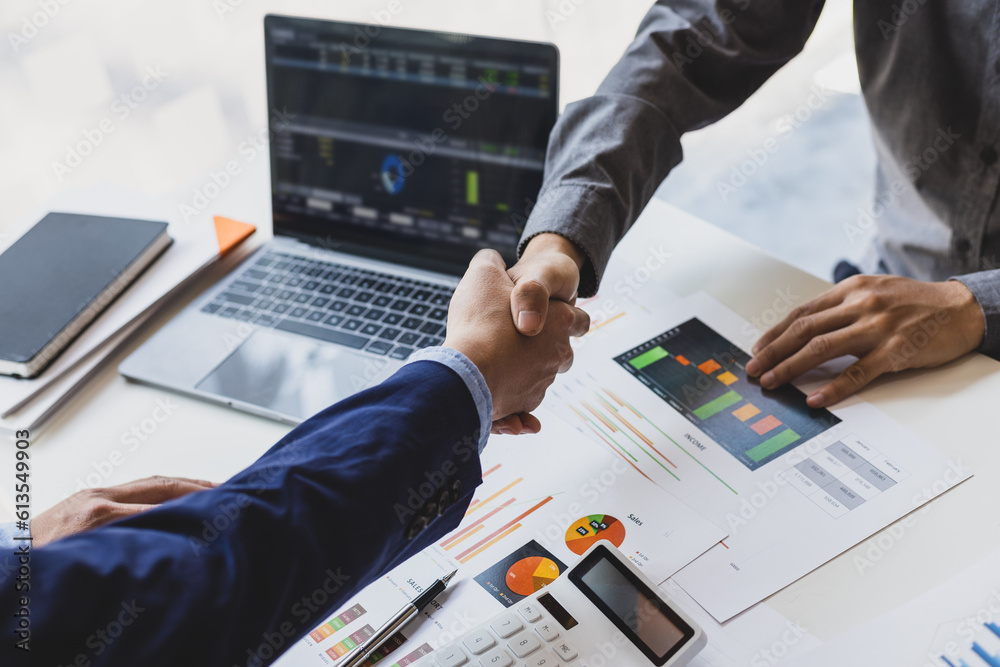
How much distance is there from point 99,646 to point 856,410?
2.51 ft

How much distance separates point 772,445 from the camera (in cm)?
84

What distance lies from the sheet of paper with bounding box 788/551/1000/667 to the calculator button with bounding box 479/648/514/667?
0.77 feet

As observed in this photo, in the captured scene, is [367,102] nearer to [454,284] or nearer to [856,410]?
[454,284]

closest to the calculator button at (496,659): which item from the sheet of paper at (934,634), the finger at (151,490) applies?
the sheet of paper at (934,634)

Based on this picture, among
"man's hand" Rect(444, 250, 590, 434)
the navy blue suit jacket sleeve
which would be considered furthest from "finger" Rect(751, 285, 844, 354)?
the navy blue suit jacket sleeve

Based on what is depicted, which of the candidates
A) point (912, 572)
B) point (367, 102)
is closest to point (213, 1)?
point (367, 102)

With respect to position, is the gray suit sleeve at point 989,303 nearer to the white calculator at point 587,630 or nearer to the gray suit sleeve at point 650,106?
the gray suit sleeve at point 650,106

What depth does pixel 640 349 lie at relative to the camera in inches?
38.6

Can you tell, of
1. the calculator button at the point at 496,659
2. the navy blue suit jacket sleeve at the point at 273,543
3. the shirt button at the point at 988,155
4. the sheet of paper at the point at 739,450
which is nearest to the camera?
the navy blue suit jacket sleeve at the point at 273,543

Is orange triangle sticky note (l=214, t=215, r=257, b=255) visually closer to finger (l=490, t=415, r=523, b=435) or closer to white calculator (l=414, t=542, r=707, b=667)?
finger (l=490, t=415, r=523, b=435)

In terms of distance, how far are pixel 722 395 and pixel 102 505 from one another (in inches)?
26.2

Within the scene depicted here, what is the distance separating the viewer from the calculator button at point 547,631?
0.65 meters

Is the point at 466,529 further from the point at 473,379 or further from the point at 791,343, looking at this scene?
the point at 791,343

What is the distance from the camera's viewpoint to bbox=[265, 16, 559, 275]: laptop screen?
1.05m
